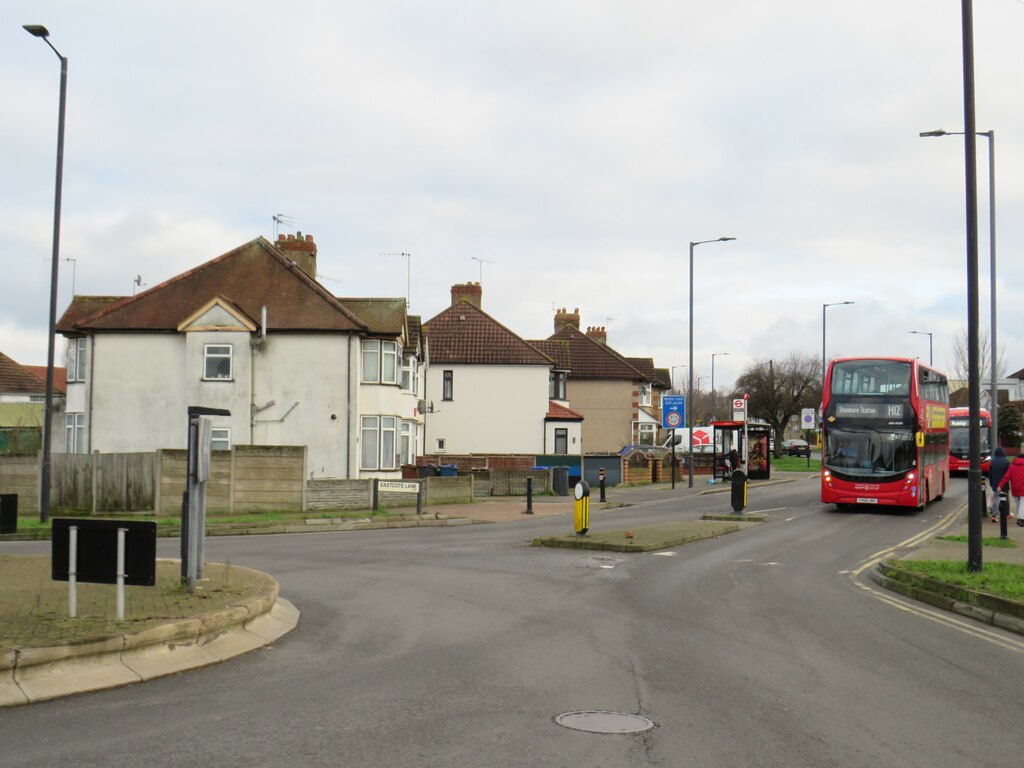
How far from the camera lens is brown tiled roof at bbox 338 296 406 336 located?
1463 inches

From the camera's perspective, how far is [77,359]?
37781mm

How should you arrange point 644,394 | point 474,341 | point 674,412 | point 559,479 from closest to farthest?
1. point 559,479
2. point 674,412
3. point 474,341
4. point 644,394

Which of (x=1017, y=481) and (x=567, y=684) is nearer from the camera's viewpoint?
(x=567, y=684)

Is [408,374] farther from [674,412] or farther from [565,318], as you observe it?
[565,318]

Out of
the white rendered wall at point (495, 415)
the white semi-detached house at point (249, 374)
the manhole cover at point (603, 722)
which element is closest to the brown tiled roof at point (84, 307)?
the white semi-detached house at point (249, 374)

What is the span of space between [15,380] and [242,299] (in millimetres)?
36402


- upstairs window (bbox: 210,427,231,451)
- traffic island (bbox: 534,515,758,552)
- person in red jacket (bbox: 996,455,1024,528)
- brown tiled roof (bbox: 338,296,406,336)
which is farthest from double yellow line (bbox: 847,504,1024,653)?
upstairs window (bbox: 210,427,231,451)

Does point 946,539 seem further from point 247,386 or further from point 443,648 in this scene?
point 247,386

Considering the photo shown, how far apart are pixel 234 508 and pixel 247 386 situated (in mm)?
10006

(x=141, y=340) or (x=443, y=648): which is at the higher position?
(x=141, y=340)

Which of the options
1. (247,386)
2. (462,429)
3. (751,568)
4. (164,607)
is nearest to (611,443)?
(462,429)

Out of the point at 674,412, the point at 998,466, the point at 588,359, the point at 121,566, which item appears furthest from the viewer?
the point at 588,359

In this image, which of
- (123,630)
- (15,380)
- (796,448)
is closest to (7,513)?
(123,630)

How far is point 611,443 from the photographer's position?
213ft
